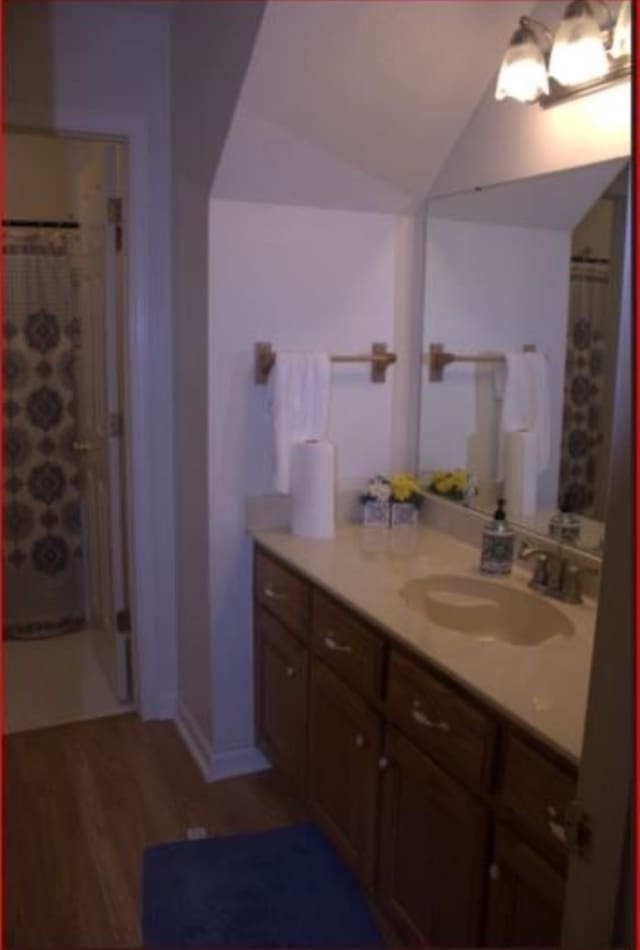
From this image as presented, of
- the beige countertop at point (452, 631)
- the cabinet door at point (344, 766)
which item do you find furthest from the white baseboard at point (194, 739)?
the beige countertop at point (452, 631)

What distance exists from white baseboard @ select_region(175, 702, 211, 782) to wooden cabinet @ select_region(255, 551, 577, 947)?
1.05ft

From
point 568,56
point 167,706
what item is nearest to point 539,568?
point 568,56

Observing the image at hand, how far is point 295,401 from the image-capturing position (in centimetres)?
236

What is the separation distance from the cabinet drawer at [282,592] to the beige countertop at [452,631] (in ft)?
0.17

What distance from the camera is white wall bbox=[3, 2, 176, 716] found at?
Answer: 2.44m

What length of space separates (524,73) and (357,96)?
405mm

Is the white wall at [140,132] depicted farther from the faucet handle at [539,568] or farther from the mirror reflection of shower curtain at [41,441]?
the faucet handle at [539,568]

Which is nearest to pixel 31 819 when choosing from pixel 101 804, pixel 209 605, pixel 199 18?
pixel 101 804

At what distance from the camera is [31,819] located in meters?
2.38

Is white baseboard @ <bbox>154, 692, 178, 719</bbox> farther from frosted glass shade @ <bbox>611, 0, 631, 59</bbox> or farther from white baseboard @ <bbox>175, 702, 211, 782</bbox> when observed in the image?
frosted glass shade @ <bbox>611, 0, 631, 59</bbox>

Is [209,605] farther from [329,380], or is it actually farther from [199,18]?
[199,18]

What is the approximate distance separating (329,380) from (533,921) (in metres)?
1.52

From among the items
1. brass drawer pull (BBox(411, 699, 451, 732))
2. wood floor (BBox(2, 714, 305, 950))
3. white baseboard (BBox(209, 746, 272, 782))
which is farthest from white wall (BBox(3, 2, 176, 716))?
brass drawer pull (BBox(411, 699, 451, 732))

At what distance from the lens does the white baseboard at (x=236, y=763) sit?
260cm
